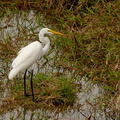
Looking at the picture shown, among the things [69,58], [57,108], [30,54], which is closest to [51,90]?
[57,108]

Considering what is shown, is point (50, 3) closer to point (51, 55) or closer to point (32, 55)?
point (51, 55)

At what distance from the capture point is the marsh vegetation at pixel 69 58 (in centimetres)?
619

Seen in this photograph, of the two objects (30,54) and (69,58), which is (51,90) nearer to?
(30,54)

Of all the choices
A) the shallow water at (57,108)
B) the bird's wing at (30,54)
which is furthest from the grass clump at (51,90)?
the bird's wing at (30,54)

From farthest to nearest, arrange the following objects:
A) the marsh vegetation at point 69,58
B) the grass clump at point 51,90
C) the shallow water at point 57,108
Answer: the grass clump at point 51,90
the marsh vegetation at point 69,58
the shallow water at point 57,108

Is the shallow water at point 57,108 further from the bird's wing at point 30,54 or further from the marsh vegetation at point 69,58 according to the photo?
the bird's wing at point 30,54

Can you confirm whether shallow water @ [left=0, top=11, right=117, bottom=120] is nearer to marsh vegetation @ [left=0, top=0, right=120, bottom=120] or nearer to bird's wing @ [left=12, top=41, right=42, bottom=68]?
marsh vegetation @ [left=0, top=0, right=120, bottom=120]

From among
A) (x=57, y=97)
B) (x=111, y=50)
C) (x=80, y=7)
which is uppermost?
(x=80, y=7)

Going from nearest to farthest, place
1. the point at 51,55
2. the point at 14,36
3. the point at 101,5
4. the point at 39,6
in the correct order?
the point at 51,55, the point at 14,36, the point at 101,5, the point at 39,6

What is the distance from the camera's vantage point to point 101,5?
9.16 metres

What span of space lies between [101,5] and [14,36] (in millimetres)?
1751

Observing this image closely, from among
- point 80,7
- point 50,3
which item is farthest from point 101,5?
point 50,3

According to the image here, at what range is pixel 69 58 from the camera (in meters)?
7.70

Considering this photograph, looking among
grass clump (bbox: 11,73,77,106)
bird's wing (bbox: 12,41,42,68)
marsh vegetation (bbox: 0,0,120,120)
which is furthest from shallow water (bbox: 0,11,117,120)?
bird's wing (bbox: 12,41,42,68)
